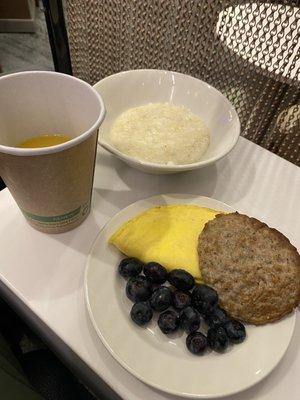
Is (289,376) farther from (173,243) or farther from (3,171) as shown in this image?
(3,171)

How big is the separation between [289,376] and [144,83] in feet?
1.99

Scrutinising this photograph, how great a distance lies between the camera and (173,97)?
79 cm

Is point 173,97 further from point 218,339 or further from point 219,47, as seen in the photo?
point 218,339

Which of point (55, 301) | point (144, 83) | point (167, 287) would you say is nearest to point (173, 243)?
point (167, 287)

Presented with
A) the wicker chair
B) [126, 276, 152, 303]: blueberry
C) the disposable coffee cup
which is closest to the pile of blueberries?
[126, 276, 152, 303]: blueberry

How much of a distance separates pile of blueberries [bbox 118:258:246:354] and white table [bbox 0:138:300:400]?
0.23 ft

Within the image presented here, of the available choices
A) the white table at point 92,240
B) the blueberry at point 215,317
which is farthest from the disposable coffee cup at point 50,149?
the blueberry at point 215,317

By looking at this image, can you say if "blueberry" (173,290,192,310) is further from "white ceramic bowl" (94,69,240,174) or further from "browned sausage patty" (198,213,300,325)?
"white ceramic bowl" (94,69,240,174)

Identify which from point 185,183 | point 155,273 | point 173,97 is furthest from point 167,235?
point 173,97

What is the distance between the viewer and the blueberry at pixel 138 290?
0.51 metres

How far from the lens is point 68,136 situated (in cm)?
60

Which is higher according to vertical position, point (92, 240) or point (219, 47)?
point (219, 47)

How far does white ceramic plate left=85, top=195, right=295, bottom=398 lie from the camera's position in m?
0.44

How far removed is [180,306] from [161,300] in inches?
1.1
